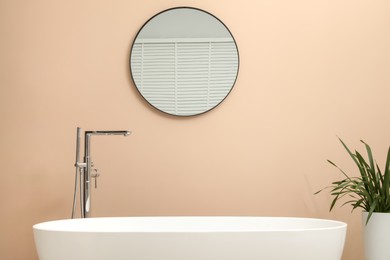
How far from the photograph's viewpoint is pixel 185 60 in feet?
12.1

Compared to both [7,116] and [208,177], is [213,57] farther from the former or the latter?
[7,116]

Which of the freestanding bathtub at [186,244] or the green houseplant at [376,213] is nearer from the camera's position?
the freestanding bathtub at [186,244]

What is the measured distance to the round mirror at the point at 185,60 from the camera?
365 centimetres

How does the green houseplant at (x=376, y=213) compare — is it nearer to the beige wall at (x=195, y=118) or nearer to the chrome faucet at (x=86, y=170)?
the beige wall at (x=195, y=118)

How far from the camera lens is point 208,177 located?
12.0 feet

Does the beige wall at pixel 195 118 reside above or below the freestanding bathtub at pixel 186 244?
above

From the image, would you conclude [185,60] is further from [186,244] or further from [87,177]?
[186,244]

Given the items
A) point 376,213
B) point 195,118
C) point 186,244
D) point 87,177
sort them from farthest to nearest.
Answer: point 195,118
point 87,177
point 376,213
point 186,244

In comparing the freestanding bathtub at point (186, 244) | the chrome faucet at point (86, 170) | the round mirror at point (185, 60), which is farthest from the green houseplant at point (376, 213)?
the chrome faucet at point (86, 170)

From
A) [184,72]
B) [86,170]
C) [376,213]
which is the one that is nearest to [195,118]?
[184,72]

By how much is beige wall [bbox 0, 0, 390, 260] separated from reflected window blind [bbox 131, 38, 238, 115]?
71mm

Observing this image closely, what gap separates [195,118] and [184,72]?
0.94ft

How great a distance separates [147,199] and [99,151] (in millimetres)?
409

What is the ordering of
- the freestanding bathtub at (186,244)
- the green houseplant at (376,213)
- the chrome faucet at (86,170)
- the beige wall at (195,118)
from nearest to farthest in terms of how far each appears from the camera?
the freestanding bathtub at (186,244) < the green houseplant at (376,213) < the chrome faucet at (86,170) < the beige wall at (195,118)
